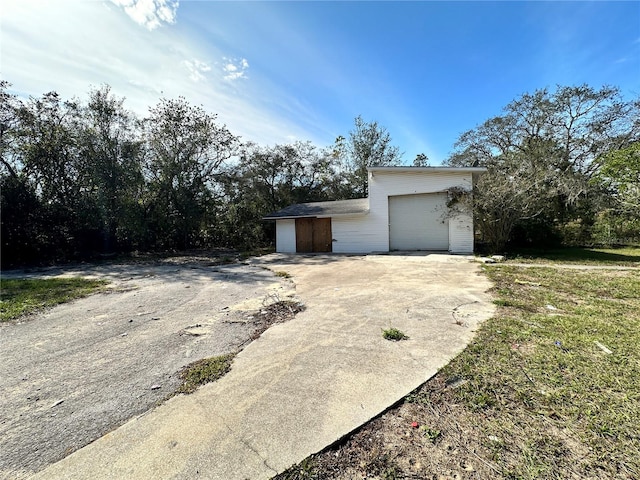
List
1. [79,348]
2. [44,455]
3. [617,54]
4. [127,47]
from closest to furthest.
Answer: [44,455]
[79,348]
[127,47]
[617,54]

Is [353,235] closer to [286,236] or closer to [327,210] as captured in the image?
[327,210]

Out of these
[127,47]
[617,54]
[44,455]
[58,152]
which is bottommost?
[44,455]

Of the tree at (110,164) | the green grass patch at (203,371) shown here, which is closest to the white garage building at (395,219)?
the tree at (110,164)

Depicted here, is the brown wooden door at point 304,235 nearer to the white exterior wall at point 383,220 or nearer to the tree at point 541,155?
the white exterior wall at point 383,220

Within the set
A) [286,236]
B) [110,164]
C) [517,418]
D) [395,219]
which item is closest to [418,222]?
[395,219]

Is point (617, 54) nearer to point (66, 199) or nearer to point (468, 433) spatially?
point (468, 433)

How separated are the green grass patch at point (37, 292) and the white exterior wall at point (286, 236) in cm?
934

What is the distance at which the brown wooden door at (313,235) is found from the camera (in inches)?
616

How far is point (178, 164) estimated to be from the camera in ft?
57.2

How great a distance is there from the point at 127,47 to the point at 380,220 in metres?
11.5

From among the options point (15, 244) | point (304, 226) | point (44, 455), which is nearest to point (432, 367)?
point (44, 455)

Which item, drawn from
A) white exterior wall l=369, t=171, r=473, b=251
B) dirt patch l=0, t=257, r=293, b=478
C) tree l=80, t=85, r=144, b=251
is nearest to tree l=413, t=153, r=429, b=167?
white exterior wall l=369, t=171, r=473, b=251

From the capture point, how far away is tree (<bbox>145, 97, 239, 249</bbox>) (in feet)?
56.5

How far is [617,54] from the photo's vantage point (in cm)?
1036
